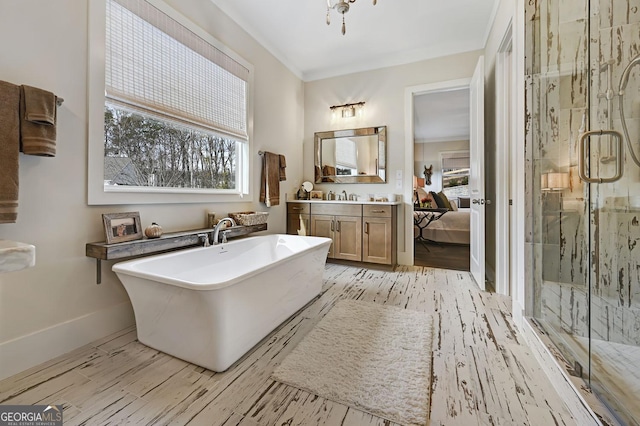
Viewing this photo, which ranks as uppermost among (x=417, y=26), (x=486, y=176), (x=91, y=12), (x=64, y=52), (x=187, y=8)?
(x=417, y=26)

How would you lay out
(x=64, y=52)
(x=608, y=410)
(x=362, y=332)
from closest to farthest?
(x=608, y=410) → (x=64, y=52) → (x=362, y=332)

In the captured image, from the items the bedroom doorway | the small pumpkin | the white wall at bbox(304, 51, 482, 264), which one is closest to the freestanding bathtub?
the small pumpkin

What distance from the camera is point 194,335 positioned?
1.50 metres

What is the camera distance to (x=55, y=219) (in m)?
1.63

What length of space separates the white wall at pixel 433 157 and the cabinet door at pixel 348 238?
481 cm

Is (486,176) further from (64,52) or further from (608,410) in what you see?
(64,52)

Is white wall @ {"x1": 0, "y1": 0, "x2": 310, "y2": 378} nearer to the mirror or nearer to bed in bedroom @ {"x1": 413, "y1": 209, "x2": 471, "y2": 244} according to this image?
the mirror

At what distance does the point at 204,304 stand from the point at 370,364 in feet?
3.12

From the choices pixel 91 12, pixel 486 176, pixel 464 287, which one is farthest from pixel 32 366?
pixel 486 176

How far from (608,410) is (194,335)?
6.11ft

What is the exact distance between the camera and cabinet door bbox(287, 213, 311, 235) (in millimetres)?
3818

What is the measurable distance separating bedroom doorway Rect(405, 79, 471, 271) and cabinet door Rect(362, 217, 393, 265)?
500 mm

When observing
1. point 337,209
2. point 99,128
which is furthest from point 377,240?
point 99,128

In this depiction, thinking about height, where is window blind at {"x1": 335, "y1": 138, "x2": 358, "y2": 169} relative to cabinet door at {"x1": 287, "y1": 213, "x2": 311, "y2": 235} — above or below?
above
